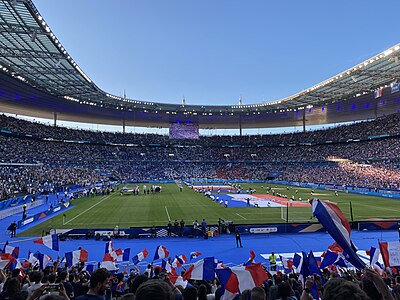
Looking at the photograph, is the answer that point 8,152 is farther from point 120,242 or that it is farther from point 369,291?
point 369,291

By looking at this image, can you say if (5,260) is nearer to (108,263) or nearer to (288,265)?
(108,263)

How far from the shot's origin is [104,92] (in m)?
64.5

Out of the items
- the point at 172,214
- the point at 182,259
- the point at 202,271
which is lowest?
the point at 172,214

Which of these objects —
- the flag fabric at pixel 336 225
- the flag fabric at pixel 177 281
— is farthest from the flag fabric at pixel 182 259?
the flag fabric at pixel 336 225

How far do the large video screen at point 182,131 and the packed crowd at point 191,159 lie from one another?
8460mm

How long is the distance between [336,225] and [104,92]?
63.1 m

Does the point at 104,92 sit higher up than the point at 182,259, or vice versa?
the point at 104,92

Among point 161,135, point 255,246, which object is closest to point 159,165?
point 161,135

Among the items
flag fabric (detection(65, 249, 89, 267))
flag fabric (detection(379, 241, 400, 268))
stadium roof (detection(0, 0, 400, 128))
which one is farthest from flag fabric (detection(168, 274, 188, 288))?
stadium roof (detection(0, 0, 400, 128))


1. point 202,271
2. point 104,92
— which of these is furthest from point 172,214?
point 104,92

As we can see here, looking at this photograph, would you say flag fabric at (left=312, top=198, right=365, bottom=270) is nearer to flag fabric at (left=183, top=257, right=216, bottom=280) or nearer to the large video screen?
flag fabric at (left=183, top=257, right=216, bottom=280)

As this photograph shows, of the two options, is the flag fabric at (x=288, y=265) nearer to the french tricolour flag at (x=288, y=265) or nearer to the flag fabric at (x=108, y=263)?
the french tricolour flag at (x=288, y=265)

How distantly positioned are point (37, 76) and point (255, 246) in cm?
4561

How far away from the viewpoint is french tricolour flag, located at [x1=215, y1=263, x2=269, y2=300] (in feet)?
22.4
